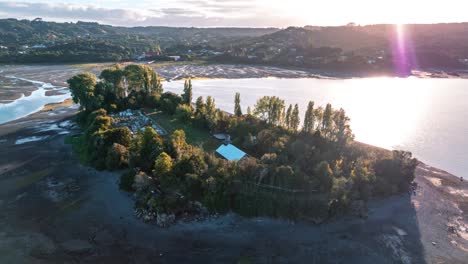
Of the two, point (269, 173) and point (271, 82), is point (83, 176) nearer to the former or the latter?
point (269, 173)

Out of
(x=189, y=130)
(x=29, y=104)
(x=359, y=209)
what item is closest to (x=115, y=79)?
(x=189, y=130)

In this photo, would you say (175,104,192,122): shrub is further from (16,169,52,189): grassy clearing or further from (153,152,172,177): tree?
(16,169,52,189): grassy clearing

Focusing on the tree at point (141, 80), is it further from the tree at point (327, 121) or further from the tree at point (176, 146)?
the tree at point (327, 121)

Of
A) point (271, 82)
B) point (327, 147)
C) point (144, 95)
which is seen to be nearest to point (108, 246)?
point (327, 147)

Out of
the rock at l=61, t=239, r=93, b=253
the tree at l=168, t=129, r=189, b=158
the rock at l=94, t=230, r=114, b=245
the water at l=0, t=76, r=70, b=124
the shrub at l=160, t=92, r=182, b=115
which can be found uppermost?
the shrub at l=160, t=92, r=182, b=115

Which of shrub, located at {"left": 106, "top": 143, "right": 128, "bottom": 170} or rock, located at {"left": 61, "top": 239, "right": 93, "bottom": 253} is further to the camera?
shrub, located at {"left": 106, "top": 143, "right": 128, "bottom": 170}

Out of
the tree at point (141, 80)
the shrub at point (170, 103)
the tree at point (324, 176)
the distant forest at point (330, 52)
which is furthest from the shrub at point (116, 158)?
the distant forest at point (330, 52)

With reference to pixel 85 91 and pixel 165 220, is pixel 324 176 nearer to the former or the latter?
pixel 165 220

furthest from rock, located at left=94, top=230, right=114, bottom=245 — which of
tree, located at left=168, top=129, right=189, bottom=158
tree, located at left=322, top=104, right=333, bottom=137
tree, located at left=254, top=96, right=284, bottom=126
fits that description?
tree, located at left=322, top=104, right=333, bottom=137
